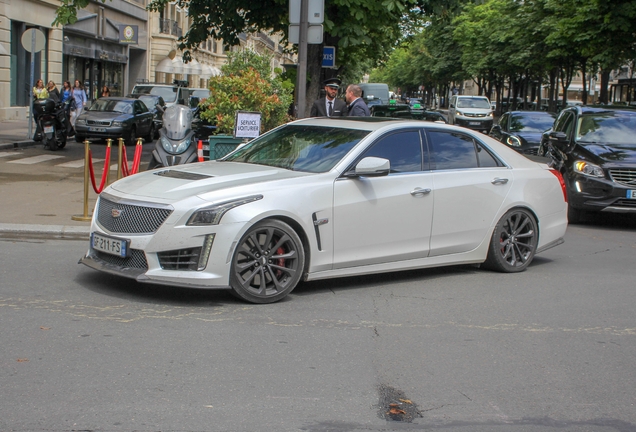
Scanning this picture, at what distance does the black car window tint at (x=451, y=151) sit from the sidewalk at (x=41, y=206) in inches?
160

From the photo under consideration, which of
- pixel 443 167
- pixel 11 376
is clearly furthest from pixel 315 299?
pixel 11 376

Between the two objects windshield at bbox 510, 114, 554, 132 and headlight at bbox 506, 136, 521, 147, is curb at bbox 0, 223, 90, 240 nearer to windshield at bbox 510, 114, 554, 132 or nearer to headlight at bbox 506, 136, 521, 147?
headlight at bbox 506, 136, 521, 147

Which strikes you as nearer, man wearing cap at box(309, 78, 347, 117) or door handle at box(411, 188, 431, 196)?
door handle at box(411, 188, 431, 196)

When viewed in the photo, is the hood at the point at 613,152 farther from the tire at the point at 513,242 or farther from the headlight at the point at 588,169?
the tire at the point at 513,242

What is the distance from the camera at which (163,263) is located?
6.67m

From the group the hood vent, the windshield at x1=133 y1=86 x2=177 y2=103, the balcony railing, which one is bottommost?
the hood vent

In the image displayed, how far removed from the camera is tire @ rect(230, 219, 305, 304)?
268 inches

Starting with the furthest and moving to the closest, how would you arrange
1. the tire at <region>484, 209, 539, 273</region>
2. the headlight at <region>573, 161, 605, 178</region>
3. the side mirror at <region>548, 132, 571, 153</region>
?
1. the side mirror at <region>548, 132, 571, 153</region>
2. the headlight at <region>573, 161, 605, 178</region>
3. the tire at <region>484, 209, 539, 273</region>

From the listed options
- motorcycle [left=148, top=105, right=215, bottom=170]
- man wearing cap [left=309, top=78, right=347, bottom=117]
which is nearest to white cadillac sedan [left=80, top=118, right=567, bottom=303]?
motorcycle [left=148, top=105, right=215, bottom=170]

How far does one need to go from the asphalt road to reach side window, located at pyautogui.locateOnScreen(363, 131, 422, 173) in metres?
1.10

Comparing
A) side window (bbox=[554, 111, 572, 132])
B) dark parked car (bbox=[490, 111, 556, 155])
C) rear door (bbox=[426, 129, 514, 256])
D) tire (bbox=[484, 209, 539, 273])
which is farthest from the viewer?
dark parked car (bbox=[490, 111, 556, 155])

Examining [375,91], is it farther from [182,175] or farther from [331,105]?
[182,175]

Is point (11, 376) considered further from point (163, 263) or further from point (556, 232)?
point (556, 232)

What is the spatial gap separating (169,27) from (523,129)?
3933cm
